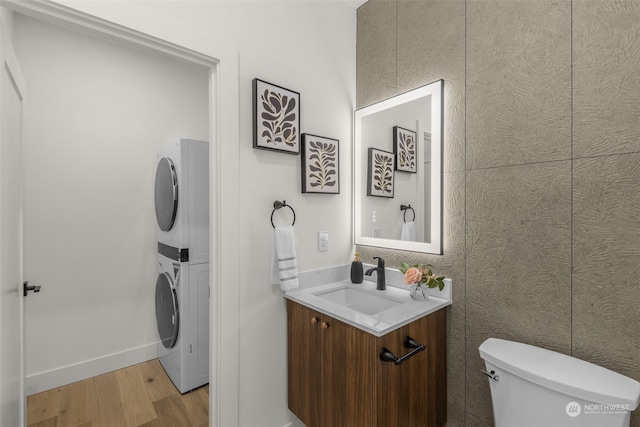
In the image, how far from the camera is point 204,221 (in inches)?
83.9

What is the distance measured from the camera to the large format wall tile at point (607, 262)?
108 centimetres

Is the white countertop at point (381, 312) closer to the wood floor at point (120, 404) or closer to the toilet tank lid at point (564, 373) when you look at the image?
the toilet tank lid at point (564, 373)

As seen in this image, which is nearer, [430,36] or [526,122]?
[526,122]

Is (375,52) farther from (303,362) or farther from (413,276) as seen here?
(303,362)

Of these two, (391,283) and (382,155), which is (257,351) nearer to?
(391,283)

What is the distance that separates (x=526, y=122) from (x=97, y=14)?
5.73ft

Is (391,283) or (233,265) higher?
(233,265)

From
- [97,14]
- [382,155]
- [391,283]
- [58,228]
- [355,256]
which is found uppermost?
[97,14]

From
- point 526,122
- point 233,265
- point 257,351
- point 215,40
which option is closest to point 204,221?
point 233,265

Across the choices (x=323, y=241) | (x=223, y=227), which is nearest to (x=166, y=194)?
(x=223, y=227)

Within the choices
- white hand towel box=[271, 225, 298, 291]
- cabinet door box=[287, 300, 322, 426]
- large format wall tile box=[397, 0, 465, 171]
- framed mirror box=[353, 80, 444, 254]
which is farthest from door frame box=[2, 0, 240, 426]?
large format wall tile box=[397, 0, 465, 171]

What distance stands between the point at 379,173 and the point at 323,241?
0.55 meters

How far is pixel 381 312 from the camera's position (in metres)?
1.44

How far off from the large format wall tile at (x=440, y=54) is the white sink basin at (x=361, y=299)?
78 centimetres
